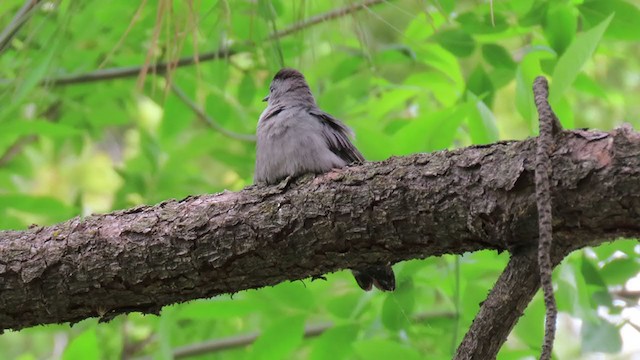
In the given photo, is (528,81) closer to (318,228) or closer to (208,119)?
(318,228)

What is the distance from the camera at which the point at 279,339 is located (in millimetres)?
3006

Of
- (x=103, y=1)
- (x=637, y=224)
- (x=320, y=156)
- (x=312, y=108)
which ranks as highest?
(x=103, y=1)

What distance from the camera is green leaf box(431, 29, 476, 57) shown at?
A: 314cm

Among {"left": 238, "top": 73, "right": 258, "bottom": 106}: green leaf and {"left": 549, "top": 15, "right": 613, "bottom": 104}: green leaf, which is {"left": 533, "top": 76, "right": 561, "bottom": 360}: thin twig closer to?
{"left": 549, "top": 15, "right": 613, "bottom": 104}: green leaf

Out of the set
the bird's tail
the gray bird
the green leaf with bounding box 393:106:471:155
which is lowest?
the bird's tail

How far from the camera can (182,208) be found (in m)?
2.39

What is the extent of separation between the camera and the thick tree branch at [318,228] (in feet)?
5.90

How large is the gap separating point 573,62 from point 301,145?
1.08 meters

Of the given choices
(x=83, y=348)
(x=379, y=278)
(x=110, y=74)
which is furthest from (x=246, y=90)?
(x=379, y=278)

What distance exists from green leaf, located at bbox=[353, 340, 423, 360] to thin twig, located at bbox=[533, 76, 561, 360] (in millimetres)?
977

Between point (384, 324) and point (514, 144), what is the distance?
3.65 ft

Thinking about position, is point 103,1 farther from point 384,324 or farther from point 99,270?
point 384,324

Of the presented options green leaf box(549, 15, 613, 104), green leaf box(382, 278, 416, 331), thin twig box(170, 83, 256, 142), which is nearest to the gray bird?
green leaf box(382, 278, 416, 331)

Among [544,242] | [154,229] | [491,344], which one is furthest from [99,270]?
[544,242]
